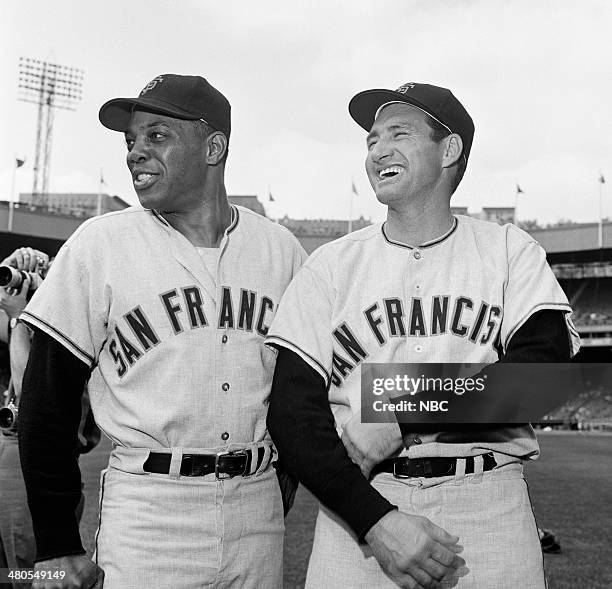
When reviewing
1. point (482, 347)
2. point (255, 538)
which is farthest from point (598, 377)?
point (255, 538)

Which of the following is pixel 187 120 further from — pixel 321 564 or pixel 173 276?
pixel 321 564

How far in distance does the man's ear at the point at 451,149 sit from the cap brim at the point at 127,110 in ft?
2.51

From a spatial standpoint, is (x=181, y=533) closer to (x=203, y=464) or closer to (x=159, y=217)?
(x=203, y=464)

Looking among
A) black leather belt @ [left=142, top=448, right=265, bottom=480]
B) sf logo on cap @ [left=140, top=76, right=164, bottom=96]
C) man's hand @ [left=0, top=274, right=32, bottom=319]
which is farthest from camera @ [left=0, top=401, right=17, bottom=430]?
sf logo on cap @ [left=140, top=76, right=164, bottom=96]

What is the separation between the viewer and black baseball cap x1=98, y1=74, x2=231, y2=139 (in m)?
2.38

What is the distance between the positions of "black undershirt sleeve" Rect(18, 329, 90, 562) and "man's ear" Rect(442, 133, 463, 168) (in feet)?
3.76

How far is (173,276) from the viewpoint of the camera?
2.28 meters

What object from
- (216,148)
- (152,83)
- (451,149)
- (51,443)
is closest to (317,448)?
(51,443)

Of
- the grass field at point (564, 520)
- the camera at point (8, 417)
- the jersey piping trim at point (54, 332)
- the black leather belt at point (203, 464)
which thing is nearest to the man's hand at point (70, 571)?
the black leather belt at point (203, 464)

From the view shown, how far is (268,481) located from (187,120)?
111 cm

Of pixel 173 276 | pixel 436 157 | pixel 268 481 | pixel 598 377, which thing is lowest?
pixel 268 481

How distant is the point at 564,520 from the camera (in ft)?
24.0

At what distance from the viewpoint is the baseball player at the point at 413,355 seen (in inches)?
69.7

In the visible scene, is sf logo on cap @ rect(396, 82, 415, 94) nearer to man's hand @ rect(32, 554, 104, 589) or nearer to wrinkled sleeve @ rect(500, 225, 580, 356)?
wrinkled sleeve @ rect(500, 225, 580, 356)
